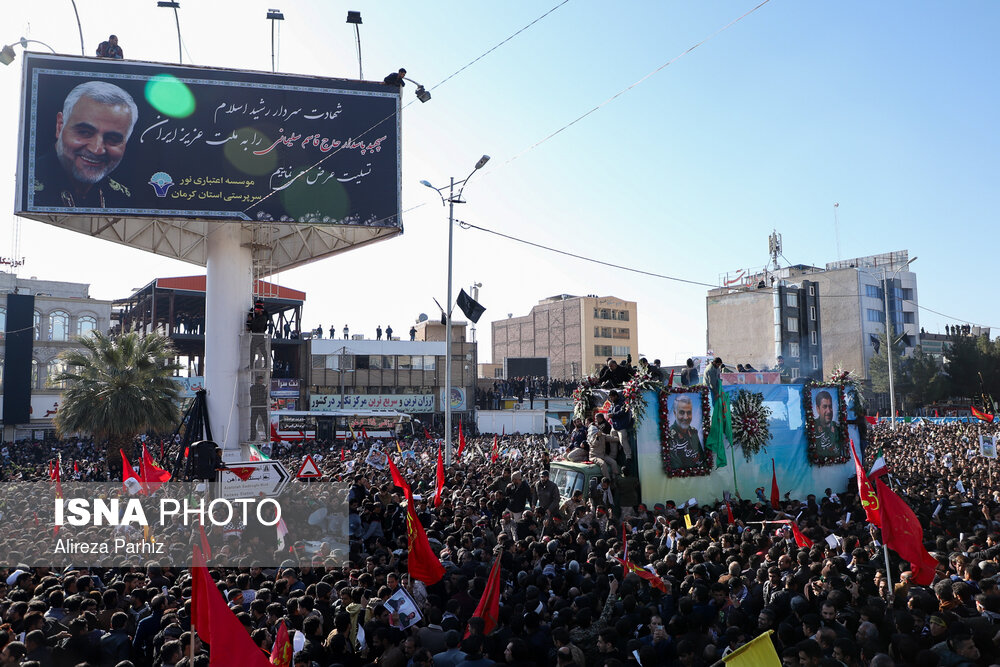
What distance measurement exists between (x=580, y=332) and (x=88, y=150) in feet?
193

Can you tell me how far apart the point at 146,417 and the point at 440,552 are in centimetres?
1958

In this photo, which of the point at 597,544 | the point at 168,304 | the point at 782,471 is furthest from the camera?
the point at 168,304

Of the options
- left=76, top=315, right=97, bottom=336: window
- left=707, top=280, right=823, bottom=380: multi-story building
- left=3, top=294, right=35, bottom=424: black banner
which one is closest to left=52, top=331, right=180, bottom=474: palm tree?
left=3, top=294, right=35, bottom=424: black banner

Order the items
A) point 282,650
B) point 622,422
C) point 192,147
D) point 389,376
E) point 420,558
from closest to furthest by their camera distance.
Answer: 1. point 282,650
2. point 420,558
3. point 622,422
4. point 192,147
5. point 389,376

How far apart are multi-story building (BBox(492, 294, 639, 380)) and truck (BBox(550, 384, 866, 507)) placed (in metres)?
54.4

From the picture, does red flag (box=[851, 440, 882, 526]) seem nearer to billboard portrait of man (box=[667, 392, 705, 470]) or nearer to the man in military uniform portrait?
billboard portrait of man (box=[667, 392, 705, 470])

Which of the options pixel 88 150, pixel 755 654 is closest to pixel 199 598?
pixel 755 654

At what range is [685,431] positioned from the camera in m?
18.3

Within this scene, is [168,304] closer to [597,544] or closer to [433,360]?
[433,360]

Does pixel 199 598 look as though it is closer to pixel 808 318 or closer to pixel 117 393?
pixel 117 393

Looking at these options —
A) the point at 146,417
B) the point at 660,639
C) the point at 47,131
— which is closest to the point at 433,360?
the point at 146,417

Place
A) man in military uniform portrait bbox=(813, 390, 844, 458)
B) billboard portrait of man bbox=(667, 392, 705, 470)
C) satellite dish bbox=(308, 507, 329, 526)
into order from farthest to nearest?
1. man in military uniform portrait bbox=(813, 390, 844, 458)
2. billboard portrait of man bbox=(667, 392, 705, 470)
3. satellite dish bbox=(308, 507, 329, 526)

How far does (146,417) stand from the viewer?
88.6 feet

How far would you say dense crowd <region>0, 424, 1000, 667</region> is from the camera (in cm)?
661
